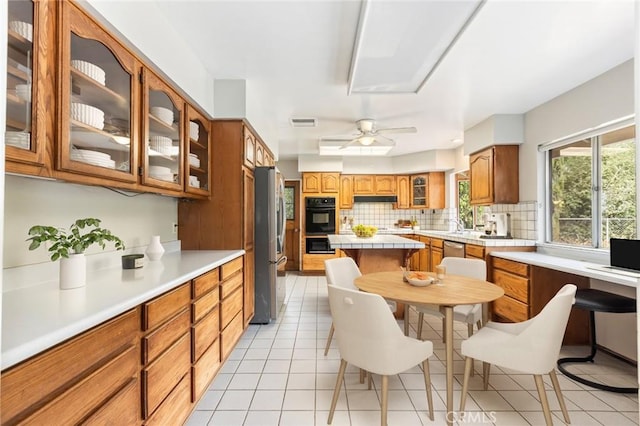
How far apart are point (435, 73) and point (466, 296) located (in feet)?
6.26

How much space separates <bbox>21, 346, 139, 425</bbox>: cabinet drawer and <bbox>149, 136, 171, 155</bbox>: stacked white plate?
4.22ft

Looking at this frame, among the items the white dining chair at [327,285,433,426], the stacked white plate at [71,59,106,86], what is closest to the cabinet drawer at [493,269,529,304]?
the white dining chair at [327,285,433,426]

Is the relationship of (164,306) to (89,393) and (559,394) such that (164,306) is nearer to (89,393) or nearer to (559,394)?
(89,393)

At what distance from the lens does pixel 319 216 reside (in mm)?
5988

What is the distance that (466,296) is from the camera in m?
1.79

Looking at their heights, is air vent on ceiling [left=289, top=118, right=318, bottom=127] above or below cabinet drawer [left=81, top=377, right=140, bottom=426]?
above

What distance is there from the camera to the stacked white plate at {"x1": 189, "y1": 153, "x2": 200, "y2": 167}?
248 cm

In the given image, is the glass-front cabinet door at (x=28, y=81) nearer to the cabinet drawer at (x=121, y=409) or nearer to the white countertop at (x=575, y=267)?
the cabinet drawer at (x=121, y=409)

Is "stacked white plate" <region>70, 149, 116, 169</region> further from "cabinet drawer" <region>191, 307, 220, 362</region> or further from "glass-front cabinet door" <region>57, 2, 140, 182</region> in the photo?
"cabinet drawer" <region>191, 307, 220, 362</region>

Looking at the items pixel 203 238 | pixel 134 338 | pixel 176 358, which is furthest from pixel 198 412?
pixel 203 238

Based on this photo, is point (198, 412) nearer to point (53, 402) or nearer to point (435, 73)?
point (53, 402)

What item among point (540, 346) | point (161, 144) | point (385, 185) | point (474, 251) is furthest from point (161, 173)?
point (385, 185)

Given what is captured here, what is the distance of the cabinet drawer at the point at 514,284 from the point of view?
9.31 ft

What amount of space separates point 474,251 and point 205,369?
10.3ft
